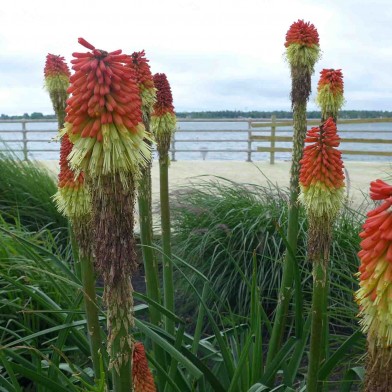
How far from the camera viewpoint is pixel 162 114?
3107 mm

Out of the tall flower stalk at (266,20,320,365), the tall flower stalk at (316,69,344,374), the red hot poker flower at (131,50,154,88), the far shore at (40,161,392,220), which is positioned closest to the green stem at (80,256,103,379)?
the red hot poker flower at (131,50,154,88)

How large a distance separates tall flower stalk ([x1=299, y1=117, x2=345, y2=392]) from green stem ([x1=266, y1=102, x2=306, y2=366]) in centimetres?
43

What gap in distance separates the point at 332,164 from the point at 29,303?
241 cm

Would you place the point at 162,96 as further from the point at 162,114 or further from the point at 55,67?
the point at 55,67

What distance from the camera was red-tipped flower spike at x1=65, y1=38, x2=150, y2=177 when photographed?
1.58 m

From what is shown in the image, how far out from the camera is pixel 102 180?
1604 millimetres

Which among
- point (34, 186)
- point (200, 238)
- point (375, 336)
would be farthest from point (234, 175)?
point (375, 336)

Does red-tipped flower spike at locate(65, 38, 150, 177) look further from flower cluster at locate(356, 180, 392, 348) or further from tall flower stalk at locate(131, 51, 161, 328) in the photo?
tall flower stalk at locate(131, 51, 161, 328)

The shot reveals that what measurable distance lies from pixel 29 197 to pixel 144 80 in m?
5.05

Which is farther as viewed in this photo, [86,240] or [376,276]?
[86,240]

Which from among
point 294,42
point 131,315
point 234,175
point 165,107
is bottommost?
Result: point 234,175

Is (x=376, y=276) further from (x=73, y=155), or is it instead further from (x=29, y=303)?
(x=29, y=303)

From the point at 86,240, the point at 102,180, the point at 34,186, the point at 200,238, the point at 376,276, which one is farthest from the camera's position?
the point at 34,186

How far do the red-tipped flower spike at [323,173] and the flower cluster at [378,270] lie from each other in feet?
3.09
